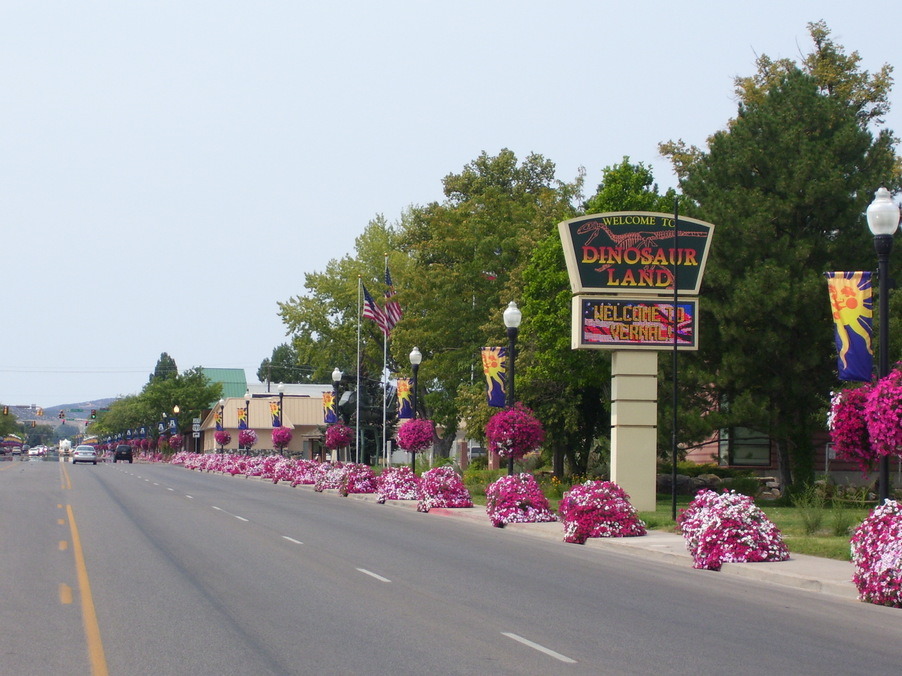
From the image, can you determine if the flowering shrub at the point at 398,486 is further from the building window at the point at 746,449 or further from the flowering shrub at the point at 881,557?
the flowering shrub at the point at 881,557

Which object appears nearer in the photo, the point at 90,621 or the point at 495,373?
the point at 90,621

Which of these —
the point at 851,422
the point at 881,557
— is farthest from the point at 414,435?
the point at 881,557

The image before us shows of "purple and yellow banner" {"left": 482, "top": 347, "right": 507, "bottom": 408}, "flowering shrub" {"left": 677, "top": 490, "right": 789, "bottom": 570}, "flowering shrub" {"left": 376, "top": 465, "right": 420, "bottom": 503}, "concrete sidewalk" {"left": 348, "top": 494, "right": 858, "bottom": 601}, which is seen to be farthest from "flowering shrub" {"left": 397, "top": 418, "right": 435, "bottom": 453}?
"flowering shrub" {"left": 677, "top": 490, "right": 789, "bottom": 570}

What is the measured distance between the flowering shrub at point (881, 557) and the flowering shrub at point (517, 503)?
44.4 feet

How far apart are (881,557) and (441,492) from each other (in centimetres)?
2082

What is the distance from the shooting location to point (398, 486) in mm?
38625

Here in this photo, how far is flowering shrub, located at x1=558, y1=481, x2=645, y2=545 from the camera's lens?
22.9 m

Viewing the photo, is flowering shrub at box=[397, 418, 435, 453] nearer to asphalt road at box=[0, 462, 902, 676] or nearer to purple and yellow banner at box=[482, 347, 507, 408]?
purple and yellow banner at box=[482, 347, 507, 408]

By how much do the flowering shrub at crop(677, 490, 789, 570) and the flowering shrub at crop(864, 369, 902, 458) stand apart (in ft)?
11.6

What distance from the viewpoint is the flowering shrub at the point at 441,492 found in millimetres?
33469

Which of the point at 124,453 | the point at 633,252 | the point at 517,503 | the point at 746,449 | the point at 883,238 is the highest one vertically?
the point at 633,252

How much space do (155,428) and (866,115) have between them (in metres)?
114

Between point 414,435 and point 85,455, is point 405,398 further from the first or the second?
point 85,455

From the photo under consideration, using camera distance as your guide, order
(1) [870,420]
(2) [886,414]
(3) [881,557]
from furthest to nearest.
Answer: (1) [870,420], (2) [886,414], (3) [881,557]
